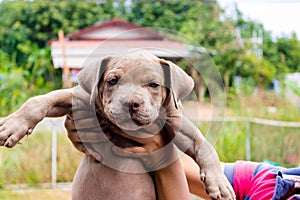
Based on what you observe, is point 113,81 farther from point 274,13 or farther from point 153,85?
point 274,13

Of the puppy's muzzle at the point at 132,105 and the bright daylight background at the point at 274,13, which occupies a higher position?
the puppy's muzzle at the point at 132,105

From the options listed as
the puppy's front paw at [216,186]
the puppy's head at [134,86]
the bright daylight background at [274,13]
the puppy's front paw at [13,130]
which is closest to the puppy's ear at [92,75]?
the puppy's head at [134,86]

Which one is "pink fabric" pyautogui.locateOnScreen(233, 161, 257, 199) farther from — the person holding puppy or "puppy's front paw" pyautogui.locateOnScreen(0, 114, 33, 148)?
"puppy's front paw" pyautogui.locateOnScreen(0, 114, 33, 148)

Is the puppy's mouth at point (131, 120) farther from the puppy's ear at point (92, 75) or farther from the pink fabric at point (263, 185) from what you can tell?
the pink fabric at point (263, 185)

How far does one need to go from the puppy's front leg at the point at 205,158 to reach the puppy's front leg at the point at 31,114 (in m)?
0.19

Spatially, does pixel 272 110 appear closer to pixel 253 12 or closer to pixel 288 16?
pixel 288 16

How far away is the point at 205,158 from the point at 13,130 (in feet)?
0.93

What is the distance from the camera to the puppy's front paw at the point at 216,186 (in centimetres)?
75

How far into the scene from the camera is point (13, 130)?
0.72 m

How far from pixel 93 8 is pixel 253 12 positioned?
5.49 ft

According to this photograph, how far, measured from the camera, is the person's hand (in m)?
0.82

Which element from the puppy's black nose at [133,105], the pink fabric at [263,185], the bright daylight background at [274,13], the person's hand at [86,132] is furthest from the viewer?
the bright daylight background at [274,13]

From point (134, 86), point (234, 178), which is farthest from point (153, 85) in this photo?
point (234, 178)

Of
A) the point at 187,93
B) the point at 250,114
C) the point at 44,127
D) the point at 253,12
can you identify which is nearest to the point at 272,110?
the point at 250,114
